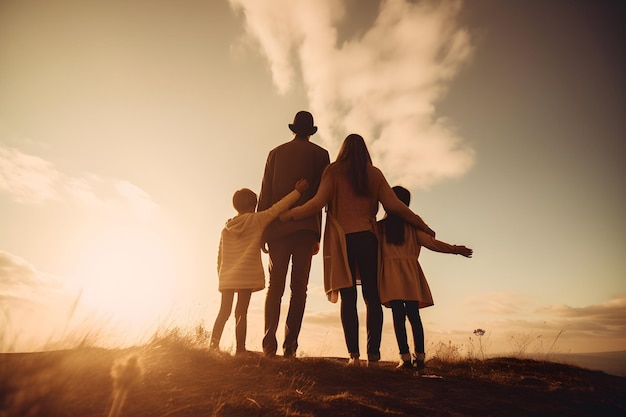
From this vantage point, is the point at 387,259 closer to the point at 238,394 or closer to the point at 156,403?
the point at 238,394

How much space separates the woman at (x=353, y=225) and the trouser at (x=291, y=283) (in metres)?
0.26

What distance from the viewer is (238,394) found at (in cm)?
328

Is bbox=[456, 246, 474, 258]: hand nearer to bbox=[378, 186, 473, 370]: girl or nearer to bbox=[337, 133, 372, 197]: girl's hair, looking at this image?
bbox=[378, 186, 473, 370]: girl

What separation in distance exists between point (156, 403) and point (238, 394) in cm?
61

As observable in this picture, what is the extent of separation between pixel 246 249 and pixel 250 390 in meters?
2.25

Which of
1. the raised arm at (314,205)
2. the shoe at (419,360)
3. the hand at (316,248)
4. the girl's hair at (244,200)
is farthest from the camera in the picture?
the girl's hair at (244,200)

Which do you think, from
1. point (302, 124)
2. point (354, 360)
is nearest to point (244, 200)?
point (302, 124)

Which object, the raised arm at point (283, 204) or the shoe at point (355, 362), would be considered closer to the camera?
the shoe at point (355, 362)

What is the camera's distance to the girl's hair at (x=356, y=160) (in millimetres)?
5109

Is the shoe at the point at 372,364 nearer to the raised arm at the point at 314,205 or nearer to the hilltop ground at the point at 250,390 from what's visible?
the hilltop ground at the point at 250,390

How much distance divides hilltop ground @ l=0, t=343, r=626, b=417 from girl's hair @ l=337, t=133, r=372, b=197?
6.87 feet

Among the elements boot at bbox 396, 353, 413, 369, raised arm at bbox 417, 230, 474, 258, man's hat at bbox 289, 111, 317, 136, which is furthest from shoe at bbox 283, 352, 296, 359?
man's hat at bbox 289, 111, 317, 136

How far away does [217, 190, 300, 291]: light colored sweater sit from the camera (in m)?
5.27

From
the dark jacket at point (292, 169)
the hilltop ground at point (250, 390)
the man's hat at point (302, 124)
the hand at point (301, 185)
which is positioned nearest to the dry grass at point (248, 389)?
the hilltop ground at point (250, 390)
